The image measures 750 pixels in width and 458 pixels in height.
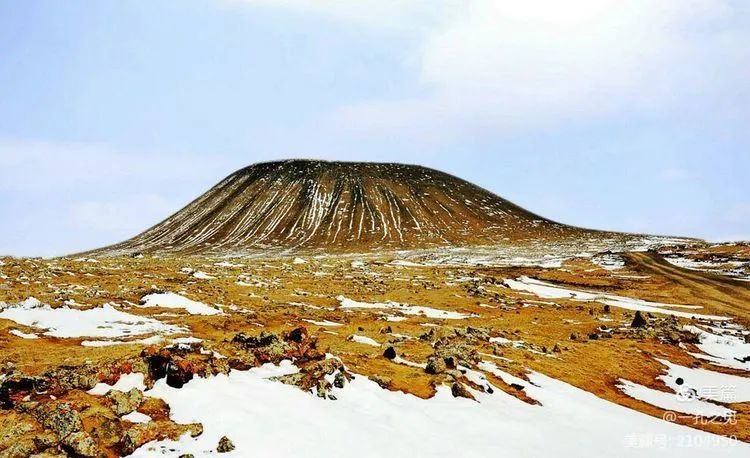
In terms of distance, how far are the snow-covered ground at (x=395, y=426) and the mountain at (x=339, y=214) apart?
91806 mm

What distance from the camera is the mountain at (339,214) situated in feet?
375

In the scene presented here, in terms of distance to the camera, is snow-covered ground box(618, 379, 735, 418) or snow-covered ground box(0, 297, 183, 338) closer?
snow-covered ground box(618, 379, 735, 418)

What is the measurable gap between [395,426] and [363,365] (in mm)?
3928

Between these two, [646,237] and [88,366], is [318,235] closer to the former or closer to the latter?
Result: [646,237]

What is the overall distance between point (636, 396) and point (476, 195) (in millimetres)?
139121

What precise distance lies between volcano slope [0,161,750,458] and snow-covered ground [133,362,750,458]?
0.17ft

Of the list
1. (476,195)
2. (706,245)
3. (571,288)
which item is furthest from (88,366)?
(476,195)

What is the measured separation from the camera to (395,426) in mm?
11406

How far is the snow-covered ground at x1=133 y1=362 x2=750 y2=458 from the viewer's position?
988 centimetres

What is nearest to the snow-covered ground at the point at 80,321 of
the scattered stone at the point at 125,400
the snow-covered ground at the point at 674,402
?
the scattered stone at the point at 125,400

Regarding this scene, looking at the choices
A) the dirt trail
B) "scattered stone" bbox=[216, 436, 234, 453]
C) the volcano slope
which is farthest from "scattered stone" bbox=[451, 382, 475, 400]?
the dirt trail

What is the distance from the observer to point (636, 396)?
18469mm

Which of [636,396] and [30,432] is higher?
[30,432]

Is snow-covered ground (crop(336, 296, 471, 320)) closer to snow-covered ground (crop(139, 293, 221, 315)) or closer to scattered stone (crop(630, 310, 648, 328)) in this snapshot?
snow-covered ground (crop(139, 293, 221, 315))
